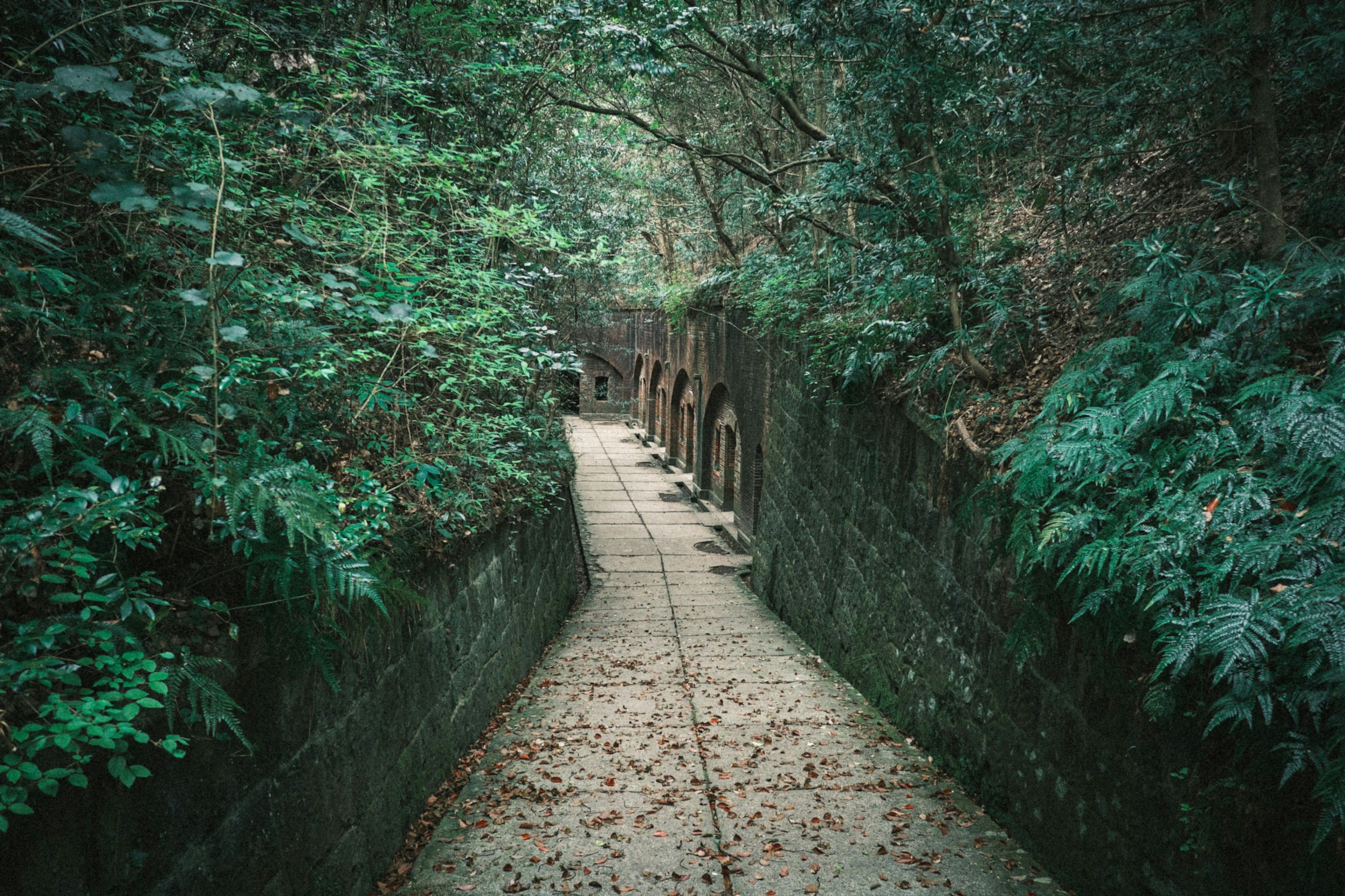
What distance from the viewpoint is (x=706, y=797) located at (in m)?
4.18

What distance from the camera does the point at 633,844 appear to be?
3.64 metres

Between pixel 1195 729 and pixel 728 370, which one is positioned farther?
pixel 728 370

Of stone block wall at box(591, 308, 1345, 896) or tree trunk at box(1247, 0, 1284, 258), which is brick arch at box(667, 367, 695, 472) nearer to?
stone block wall at box(591, 308, 1345, 896)

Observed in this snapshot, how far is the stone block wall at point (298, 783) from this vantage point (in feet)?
5.88

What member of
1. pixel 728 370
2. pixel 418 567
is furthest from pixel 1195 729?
pixel 728 370

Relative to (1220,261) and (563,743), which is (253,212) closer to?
(563,743)

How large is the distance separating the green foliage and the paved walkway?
1.22 m

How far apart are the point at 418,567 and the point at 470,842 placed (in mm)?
1360

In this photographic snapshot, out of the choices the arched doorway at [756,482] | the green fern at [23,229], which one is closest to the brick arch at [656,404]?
the arched doorway at [756,482]

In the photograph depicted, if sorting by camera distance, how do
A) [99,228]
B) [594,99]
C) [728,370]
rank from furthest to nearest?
[728,370] → [594,99] → [99,228]

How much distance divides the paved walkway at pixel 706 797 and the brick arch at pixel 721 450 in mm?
8074

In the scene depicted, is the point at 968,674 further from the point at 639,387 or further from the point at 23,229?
the point at 639,387

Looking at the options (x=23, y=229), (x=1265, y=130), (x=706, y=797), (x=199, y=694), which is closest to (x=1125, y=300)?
(x=1265, y=130)

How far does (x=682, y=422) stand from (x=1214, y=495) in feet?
64.7
